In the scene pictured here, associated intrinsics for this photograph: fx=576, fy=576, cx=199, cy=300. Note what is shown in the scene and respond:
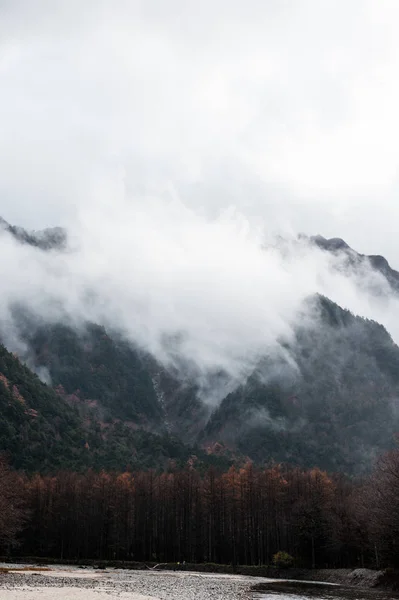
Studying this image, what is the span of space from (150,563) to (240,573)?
89.9ft

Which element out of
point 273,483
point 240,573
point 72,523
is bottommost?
point 240,573

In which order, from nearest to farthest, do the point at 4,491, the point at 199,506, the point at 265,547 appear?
the point at 4,491
the point at 265,547
the point at 199,506

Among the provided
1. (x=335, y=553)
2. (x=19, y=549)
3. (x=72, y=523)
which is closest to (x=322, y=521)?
(x=335, y=553)

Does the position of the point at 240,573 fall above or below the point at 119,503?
below

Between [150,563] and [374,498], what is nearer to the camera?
[374,498]

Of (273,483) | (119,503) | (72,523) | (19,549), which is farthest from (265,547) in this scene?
(19,549)

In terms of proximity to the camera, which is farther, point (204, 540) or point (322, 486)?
point (204, 540)

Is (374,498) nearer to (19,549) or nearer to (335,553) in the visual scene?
(335,553)

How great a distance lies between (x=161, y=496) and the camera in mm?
151375

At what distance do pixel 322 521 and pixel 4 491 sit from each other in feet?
195

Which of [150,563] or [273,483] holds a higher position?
[273,483]

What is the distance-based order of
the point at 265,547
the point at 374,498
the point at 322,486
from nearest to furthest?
the point at 374,498 < the point at 322,486 < the point at 265,547

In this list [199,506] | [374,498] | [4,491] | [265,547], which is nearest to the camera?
[374,498]

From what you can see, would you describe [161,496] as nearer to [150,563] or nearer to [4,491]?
[150,563]
